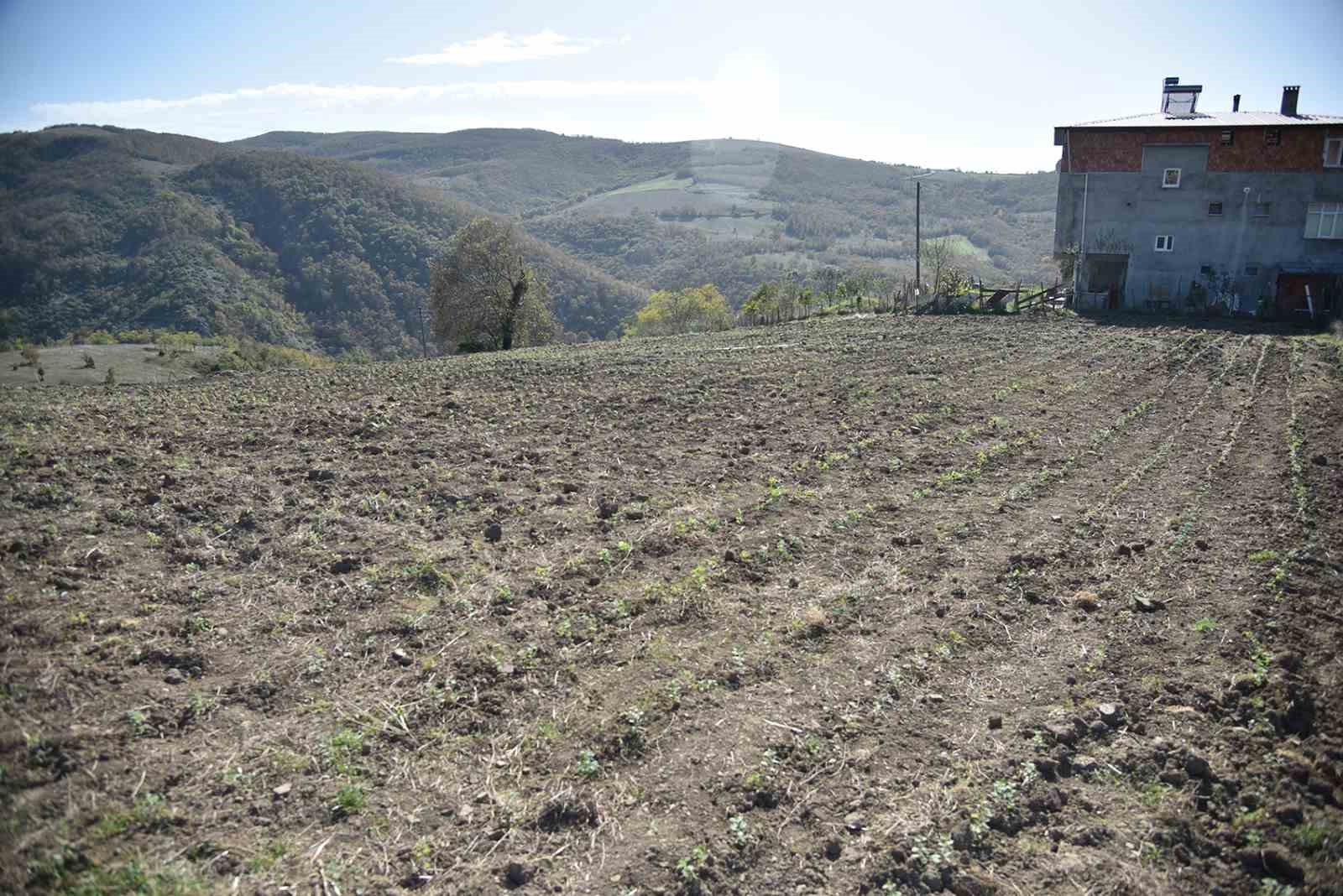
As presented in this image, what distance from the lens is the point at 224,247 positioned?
86.1 m

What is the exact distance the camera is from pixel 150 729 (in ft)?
18.1

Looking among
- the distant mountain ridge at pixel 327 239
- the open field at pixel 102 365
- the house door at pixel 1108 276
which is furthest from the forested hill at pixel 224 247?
the house door at pixel 1108 276

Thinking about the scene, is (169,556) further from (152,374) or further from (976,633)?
(152,374)

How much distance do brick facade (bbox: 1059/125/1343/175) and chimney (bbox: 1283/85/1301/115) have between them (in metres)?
4.33

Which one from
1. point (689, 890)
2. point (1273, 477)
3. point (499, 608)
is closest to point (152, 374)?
point (499, 608)

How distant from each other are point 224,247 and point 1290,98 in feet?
305

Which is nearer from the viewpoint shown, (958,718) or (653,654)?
(958,718)

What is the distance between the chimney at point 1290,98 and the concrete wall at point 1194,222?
202 inches

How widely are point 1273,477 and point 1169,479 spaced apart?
4.56 ft

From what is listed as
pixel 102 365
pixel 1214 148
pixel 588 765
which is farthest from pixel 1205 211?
pixel 102 365

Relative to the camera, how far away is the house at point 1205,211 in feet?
102

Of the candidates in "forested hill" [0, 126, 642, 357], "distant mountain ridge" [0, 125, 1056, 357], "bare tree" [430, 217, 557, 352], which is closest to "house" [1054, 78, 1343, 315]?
"bare tree" [430, 217, 557, 352]

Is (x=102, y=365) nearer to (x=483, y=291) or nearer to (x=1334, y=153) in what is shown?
(x=483, y=291)

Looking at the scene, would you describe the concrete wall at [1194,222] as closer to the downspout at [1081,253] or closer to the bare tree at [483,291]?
the downspout at [1081,253]
